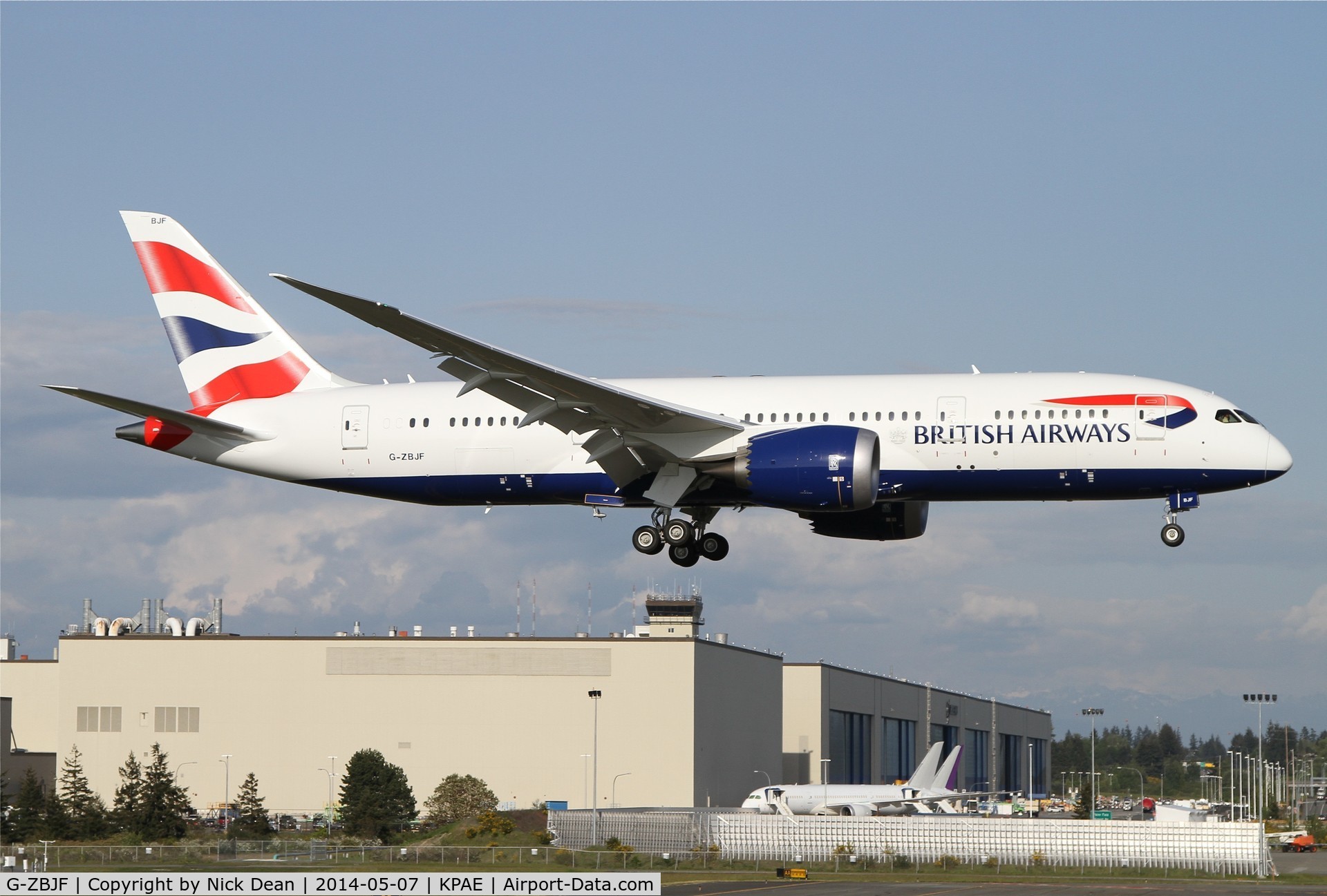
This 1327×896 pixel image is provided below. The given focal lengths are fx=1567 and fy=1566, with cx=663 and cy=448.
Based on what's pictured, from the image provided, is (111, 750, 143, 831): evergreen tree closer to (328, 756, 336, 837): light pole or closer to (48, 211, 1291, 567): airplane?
(328, 756, 336, 837): light pole

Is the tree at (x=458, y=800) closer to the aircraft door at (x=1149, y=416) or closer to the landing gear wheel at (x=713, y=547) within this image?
the landing gear wheel at (x=713, y=547)

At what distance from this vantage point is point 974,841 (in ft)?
232

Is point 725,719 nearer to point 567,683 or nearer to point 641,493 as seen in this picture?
point 567,683

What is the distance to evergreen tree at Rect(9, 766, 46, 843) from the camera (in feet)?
298

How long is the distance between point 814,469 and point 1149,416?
899 cm

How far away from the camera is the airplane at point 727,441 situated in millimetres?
40438

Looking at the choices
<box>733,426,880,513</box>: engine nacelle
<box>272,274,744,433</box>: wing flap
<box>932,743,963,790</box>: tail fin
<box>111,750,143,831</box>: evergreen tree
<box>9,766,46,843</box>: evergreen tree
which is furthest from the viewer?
<box>932,743,963,790</box>: tail fin

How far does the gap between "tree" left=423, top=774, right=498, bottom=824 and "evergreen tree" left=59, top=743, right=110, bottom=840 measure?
2220 centimetres

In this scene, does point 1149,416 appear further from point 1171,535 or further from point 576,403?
point 576,403

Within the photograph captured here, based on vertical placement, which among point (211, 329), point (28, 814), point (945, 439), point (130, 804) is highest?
point (211, 329)

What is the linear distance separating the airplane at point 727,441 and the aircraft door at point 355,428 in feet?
0.15

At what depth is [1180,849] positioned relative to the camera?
220ft

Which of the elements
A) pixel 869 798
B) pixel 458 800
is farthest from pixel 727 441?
pixel 458 800

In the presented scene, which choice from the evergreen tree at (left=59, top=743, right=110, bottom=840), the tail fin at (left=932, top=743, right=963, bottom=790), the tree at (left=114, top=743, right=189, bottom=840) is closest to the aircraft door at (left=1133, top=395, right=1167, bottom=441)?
the tail fin at (left=932, top=743, right=963, bottom=790)
